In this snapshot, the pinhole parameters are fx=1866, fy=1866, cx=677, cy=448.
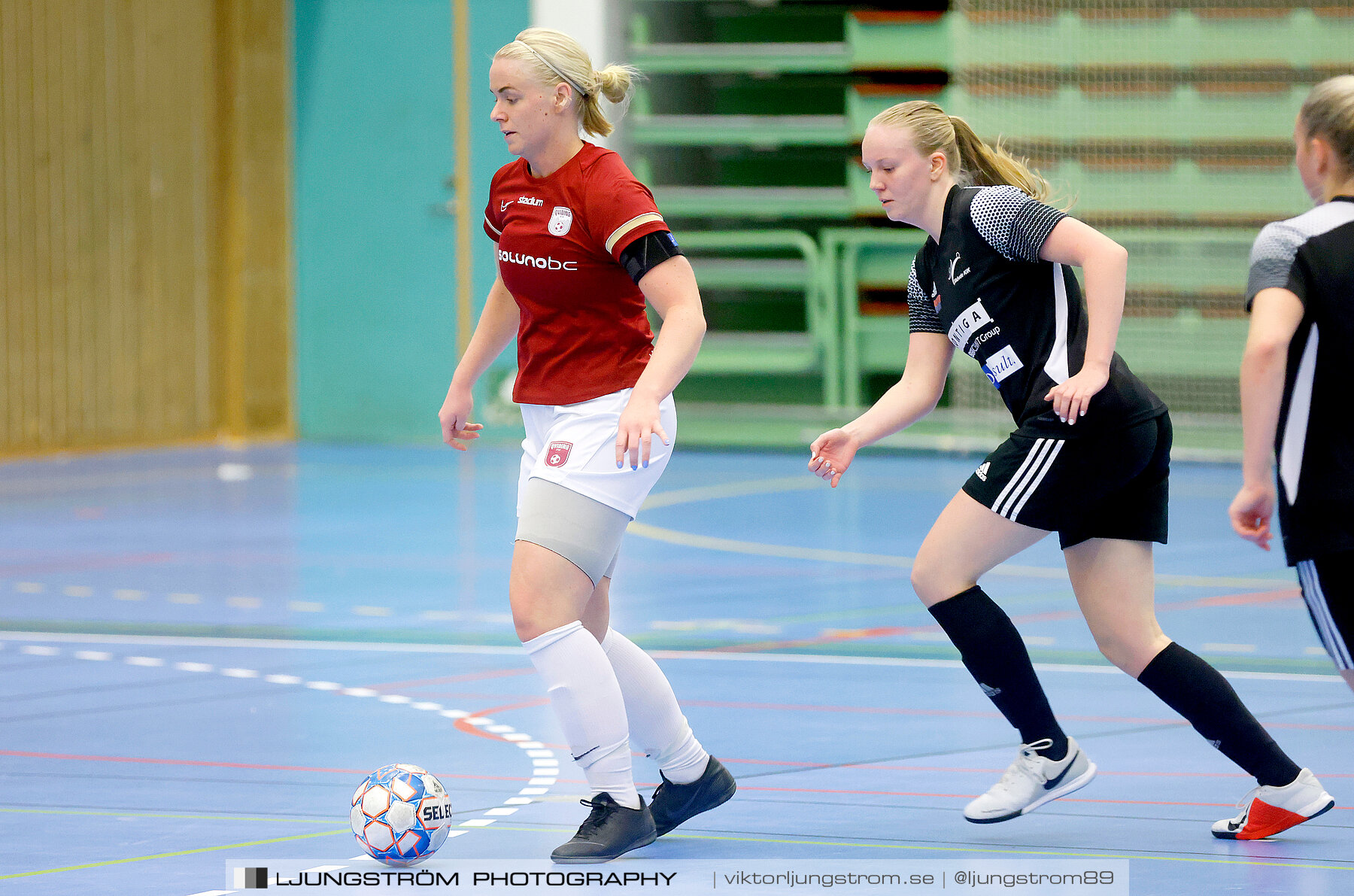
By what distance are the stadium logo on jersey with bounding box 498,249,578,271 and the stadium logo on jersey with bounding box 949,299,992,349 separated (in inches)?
33.1

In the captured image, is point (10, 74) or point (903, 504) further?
point (10, 74)

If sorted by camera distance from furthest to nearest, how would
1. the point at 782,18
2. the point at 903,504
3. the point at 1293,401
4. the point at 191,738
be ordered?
the point at 782,18
the point at 903,504
the point at 191,738
the point at 1293,401

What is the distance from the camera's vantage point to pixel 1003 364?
395 centimetres

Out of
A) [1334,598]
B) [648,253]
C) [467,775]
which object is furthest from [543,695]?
[1334,598]

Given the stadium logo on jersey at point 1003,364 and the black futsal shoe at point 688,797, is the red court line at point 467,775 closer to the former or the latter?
the black futsal shoe at point 688,797

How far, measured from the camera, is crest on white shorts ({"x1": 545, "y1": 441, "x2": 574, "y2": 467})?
3768mm

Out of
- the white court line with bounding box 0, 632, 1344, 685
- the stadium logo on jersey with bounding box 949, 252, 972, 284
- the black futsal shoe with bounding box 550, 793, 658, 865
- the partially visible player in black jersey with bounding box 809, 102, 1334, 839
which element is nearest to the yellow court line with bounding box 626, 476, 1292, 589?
the white court line with bounding box 0, 632, 1344, 685

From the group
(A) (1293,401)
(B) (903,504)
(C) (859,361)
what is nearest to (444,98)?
(C) (859,361)

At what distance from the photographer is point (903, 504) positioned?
1090 cm

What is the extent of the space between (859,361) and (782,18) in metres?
3.16

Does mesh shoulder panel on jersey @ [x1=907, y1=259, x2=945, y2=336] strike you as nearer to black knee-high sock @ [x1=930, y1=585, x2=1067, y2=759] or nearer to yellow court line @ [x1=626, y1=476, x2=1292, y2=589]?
black knee-high sock @ [x1=930, y1=585, x2=1067, y2=759]

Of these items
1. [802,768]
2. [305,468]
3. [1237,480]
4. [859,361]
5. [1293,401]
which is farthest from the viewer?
[859,361]

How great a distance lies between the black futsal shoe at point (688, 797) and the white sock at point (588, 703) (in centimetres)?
21

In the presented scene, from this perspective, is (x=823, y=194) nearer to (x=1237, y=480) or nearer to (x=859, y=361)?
(x=859, y=361)
